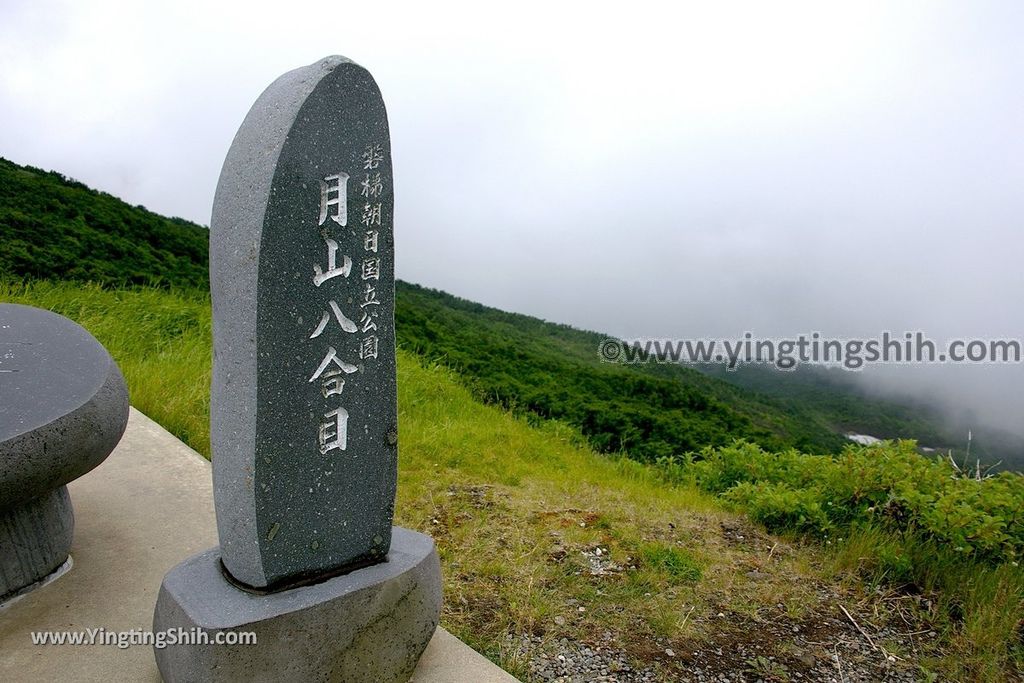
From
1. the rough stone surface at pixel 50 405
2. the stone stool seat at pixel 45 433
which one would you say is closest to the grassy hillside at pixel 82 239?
the rough stone surface at pixel 50 405

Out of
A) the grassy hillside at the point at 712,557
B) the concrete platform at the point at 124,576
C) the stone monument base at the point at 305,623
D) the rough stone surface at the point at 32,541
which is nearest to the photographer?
the stone monument base at the point at 305,623

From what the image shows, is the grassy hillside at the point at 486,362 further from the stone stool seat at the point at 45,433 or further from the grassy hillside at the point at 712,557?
the stone stool seat at the point at 45,433

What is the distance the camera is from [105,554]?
138 inches

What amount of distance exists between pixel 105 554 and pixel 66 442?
2.64 feet

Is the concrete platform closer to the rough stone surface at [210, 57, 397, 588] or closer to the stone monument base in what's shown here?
the stone monument base

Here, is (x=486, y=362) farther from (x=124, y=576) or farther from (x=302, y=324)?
(x=302, y=324)

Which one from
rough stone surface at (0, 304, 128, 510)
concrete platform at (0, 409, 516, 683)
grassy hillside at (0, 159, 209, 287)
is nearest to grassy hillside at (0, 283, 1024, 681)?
concrete platform at (0, 409, 516, 683)

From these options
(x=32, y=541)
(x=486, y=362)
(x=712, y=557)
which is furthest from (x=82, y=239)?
(x=712, y=557)

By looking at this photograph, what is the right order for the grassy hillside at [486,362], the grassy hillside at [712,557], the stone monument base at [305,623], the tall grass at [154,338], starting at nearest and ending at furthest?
the stone monument base at [305,623], the grassy hillside at [712,557], the tall grass at [154,338], the grassy hillside at [486,362]

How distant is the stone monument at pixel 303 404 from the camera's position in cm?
233

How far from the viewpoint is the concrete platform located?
2719 mm

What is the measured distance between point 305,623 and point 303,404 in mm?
731

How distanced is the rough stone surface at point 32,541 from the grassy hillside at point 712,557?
186cm

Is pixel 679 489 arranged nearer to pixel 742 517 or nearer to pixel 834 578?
pixel 742 517
